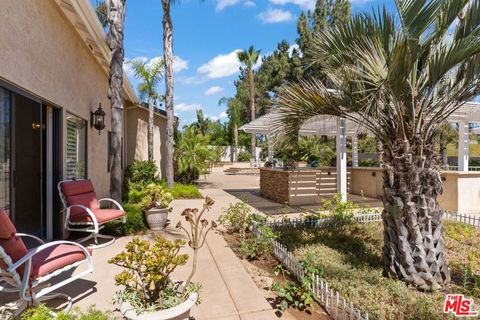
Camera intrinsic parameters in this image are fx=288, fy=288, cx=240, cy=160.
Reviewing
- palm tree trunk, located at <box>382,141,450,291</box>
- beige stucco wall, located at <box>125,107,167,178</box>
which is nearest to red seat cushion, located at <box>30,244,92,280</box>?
palm tree trunk, located at <box>382,141,450,291</box>

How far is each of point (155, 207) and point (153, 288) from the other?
390 cm

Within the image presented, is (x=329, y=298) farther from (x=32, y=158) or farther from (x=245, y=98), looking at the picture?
(x=245, y=98)

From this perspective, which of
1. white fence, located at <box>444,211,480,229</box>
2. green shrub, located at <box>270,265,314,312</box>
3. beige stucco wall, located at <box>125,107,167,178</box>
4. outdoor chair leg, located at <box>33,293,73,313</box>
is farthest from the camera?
beige stucco wall, located at <box>125,107,167,178</box>

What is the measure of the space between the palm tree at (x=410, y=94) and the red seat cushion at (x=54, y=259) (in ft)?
11.4

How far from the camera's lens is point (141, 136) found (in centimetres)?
1432

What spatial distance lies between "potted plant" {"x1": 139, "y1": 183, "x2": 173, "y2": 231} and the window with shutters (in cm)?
164

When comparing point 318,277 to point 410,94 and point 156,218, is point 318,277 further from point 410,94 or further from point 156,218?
point 156,218

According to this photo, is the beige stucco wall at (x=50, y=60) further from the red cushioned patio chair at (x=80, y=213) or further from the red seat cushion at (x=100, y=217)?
the red seat cushion at (x=100, y=217)

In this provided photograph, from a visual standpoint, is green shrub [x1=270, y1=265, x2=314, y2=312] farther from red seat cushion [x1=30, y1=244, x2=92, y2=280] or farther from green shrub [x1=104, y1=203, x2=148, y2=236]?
green shrub [x1=104, y1=203, x2=148, y2=236]

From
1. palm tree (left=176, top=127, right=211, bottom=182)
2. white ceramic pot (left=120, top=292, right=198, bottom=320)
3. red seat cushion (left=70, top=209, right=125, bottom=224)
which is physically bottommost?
white ceramic pot (left=120, top=292, right=198, bottom=320)

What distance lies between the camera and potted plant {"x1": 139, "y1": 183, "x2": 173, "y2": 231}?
20.7ft

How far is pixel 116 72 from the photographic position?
646 centimetres

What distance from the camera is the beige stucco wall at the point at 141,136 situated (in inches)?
538

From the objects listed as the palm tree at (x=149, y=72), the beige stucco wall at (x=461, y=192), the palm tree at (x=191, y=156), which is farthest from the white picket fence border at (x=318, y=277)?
the palm tree at (x=149, y=72)
